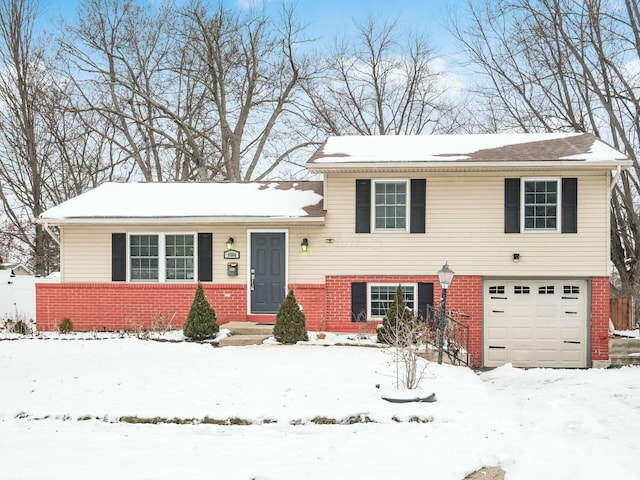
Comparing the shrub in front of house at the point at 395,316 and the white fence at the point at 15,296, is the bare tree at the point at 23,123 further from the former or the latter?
the shrub in front of house at the point at 395,316

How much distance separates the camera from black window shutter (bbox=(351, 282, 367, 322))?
46.1ft

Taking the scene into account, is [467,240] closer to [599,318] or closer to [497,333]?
[497,333]

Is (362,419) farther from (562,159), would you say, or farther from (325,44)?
(325,44)

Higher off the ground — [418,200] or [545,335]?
[418,200]

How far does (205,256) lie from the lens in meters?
14.3

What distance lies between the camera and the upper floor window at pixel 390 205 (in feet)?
45.9

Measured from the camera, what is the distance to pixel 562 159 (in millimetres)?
13148

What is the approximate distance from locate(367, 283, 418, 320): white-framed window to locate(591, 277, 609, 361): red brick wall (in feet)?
14.3

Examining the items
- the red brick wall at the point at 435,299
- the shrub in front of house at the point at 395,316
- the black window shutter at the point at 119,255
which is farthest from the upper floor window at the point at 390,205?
the black window shutter at the point at 119,255

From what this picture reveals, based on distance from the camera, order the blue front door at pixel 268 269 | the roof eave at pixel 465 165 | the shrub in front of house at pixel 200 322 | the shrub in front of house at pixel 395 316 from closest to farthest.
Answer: the shrub in front of house at pixel 395 316 < the shrub in front of house at pixel 200 322 < the roof eave at pixel 465 165 < the blue front door at pixel 268 269

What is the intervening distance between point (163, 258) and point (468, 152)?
8.24m

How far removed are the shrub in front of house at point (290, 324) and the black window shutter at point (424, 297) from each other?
314 centimetres

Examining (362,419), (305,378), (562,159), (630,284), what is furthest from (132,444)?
(630,284)

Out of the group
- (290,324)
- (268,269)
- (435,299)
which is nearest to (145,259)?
(268,269)
